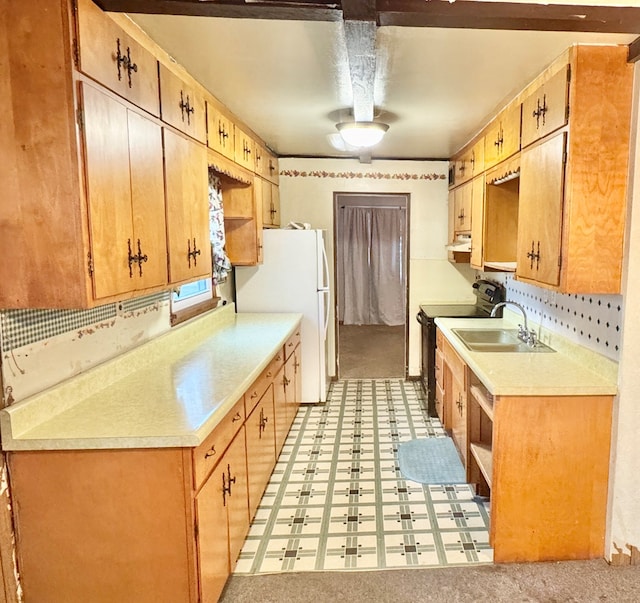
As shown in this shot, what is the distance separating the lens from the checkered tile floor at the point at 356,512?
85.4 inches

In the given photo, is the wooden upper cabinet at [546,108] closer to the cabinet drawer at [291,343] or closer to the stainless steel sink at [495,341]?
the stainless steel sink at [495,341]

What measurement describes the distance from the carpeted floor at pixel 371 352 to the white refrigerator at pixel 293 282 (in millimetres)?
1241

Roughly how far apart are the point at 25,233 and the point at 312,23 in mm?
1243

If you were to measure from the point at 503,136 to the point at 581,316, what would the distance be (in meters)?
1.16

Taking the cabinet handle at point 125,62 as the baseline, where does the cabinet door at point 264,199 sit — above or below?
below

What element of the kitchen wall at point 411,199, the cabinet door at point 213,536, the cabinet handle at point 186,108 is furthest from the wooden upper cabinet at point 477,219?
the cabinet door at point 213,536

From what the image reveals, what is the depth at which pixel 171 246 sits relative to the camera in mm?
2043

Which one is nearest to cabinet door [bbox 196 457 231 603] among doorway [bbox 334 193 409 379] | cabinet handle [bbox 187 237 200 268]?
cabinet handle [bbox 187 237 200 268]

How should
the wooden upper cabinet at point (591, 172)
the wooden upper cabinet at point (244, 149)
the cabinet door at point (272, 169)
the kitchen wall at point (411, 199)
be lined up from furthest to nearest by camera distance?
the kitchen wall at point (411, 199) → the cabinet door at point (272, 169) → the wooden upper cabinet at point (244, 149) → the wooden upper cabinet at point (591, 172)

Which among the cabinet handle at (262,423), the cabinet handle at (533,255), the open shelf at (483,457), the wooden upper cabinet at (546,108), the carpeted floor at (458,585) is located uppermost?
the wooden upper cabinet at (546,108)

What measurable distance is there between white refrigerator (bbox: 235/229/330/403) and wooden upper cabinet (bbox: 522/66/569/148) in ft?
6.18

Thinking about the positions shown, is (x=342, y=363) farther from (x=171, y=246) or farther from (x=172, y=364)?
(x=171, y=246)

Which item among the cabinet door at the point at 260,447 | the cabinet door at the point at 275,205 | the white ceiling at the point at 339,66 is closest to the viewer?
the white ceiling at the point at 339,66

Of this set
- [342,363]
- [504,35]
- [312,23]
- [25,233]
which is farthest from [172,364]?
[342,363]
